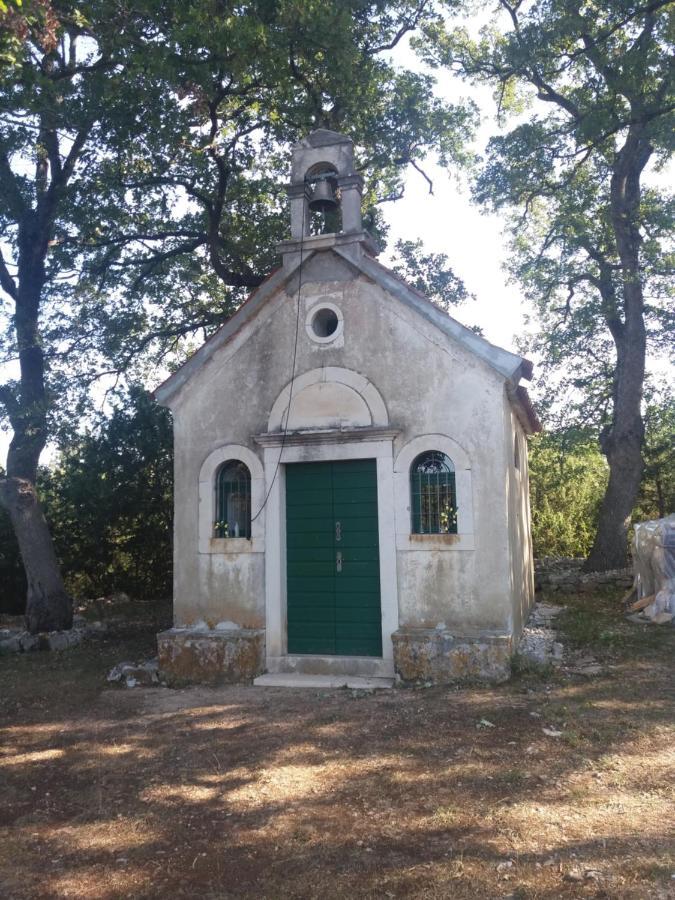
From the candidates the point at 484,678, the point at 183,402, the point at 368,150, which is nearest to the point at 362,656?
the point at 484,678

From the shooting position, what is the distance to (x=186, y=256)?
1534 centimetres

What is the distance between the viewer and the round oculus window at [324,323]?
934 cm

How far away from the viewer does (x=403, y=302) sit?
29.4 ft

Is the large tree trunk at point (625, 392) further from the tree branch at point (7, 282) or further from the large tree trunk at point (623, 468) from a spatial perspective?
the tree branch at point (7, 282)

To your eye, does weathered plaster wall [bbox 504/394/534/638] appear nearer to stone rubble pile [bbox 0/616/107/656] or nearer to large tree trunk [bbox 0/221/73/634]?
stone rubble pile [bbox 0/616/107/656]

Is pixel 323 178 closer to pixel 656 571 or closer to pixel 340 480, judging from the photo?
pixel 340 480

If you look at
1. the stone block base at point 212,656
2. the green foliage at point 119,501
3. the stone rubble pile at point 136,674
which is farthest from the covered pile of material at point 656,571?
the green foliage at point 119,501

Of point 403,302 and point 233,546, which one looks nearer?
point 403,302

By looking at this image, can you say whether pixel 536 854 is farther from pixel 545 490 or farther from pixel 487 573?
pixel 545 490

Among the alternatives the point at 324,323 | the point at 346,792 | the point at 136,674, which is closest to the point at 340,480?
the point at 324,323

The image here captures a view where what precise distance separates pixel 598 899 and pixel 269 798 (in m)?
2.52

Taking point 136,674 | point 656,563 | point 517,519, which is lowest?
point 136,674

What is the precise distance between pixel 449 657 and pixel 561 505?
14577 mm

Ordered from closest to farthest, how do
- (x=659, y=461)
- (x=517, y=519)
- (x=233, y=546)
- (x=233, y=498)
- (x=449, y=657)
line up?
(x=449, y=657)
(x=233, y=546)
(x=233, y=498)
(x=517, y=519)
(x=659, y=461)
